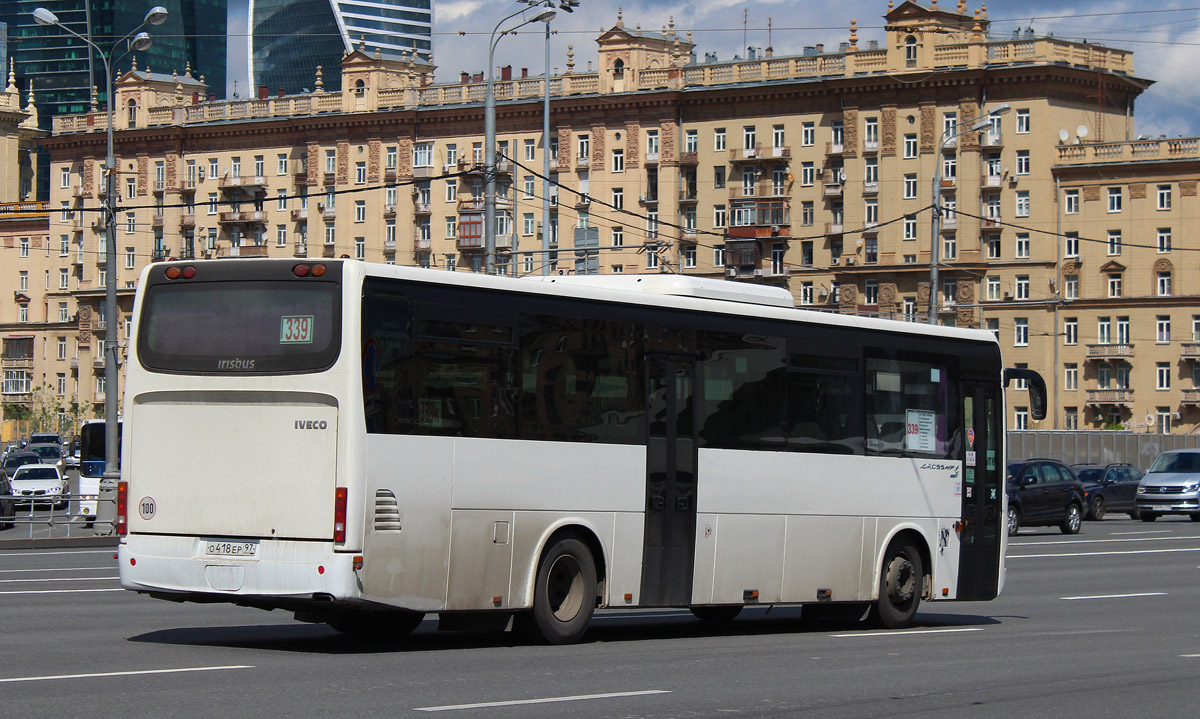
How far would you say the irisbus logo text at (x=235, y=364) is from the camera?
13.1 m

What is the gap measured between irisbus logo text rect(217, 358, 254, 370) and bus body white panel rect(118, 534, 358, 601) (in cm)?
127

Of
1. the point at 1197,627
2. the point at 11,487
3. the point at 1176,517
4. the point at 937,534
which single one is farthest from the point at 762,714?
the point at 1176,517

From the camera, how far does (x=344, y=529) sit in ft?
41.6

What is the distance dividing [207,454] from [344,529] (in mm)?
1308

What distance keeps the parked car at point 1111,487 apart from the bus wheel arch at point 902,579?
31.3 meters

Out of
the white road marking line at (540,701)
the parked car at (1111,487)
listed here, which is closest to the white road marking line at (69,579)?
the white road marking line at (540,701)

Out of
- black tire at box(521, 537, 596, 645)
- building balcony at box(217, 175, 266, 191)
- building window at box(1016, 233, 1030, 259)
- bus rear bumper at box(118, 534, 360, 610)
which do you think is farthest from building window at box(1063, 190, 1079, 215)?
bus rear bumper at box(118, 534, 360, 610)

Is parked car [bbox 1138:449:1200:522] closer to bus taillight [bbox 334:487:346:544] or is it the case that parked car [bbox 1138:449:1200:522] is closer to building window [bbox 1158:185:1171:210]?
bus taillight [bbox 334:487:346:544]

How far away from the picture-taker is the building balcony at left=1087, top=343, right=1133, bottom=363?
9562 centimetres

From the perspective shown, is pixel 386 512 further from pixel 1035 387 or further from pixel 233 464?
pixel 1035 387

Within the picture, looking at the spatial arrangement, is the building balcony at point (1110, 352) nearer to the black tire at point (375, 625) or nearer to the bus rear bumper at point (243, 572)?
the black tire at point (375, 625)

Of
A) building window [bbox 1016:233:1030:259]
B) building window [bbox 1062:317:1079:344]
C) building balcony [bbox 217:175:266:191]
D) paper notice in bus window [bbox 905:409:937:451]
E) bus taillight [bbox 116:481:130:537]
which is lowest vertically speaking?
bus taillight [bbox 116:481:130:537]

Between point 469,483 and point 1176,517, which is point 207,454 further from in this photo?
point 1176,517

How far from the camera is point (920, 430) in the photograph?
703 inches
